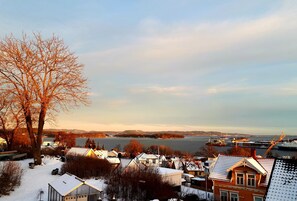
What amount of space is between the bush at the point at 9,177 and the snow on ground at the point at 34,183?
445 millimetres

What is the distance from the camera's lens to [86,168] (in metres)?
29.7

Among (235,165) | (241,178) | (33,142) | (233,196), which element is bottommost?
(233,196)

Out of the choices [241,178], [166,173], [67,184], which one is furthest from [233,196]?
[166,173]

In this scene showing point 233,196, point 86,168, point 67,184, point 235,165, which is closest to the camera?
point 67,184

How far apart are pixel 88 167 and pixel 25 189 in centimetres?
727

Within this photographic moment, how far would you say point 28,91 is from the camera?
2820 centimetres

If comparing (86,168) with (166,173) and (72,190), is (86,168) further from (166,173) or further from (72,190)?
(166,173)

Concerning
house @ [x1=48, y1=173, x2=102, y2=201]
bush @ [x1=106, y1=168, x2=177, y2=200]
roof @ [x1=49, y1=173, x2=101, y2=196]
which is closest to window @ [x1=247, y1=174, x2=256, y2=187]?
bush @ [x1=106, y1=168, x2=177, y2=200]

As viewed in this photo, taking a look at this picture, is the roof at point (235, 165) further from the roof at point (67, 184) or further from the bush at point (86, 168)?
the roof at point (67, 184)

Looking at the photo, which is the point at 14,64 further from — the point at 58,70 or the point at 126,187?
the point at 126,187

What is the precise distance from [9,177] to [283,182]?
19.9 m

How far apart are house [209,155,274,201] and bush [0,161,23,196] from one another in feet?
58.7

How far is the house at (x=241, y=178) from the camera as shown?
87.9ft

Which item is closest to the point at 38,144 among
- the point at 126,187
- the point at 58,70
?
the point at 58,70
